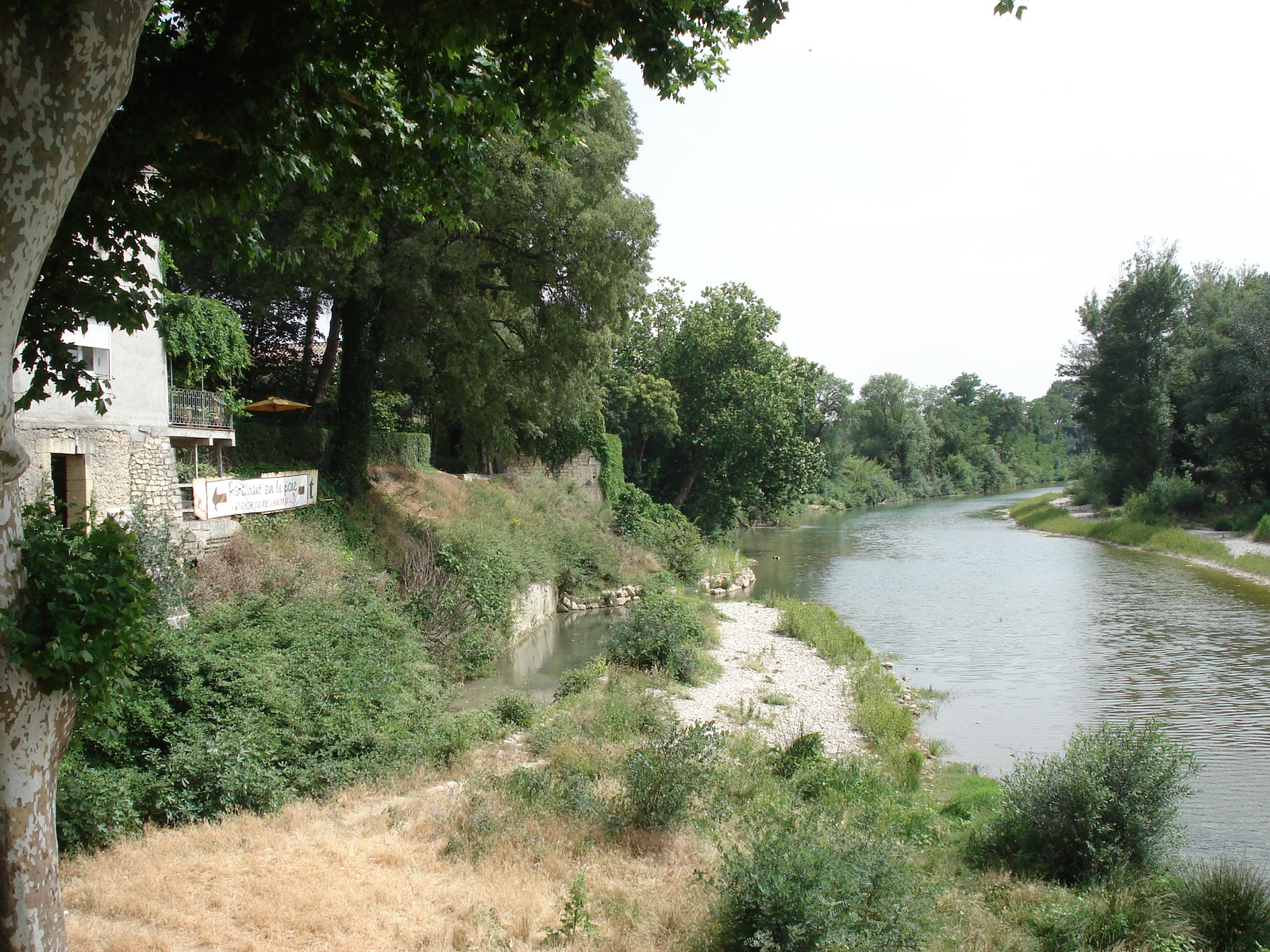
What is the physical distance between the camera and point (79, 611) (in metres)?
4.21

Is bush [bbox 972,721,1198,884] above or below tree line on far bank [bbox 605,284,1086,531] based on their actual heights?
below

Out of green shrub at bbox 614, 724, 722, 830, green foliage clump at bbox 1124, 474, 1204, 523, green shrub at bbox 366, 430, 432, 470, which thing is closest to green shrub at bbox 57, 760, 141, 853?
green shrub at bbox 614, 724, 722, 830

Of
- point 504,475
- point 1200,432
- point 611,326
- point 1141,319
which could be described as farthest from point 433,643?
point 1141,319

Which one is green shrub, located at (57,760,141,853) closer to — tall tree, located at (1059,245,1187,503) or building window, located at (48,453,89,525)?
building window, located at (48,453,89,525)

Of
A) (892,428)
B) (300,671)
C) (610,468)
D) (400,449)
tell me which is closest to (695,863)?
(300,671)

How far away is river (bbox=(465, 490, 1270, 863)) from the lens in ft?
42.0

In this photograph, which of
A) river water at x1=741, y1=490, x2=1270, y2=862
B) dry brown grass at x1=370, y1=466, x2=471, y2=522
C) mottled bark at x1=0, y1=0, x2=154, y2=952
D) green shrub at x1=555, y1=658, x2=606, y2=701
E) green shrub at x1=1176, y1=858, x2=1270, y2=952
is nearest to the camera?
mottled bark at x1=0, y1=0, x2=154, y2=952

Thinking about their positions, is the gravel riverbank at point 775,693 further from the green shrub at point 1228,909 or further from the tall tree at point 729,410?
the tall tree at point 729,410

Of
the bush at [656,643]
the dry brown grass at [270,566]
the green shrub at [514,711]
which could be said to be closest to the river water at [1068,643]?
the bush at [656,643]

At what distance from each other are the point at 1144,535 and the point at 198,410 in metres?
38.9

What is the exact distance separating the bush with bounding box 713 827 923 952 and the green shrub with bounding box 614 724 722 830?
1.51 metres

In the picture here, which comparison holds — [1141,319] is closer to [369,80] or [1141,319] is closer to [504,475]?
[504,475]

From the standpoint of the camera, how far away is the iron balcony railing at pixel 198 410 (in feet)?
45.6

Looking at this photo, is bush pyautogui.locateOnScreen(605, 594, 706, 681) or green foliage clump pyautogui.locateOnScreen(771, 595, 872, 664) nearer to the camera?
bush pyautogui.locateOnScreen(605, 594, 706, 681)
